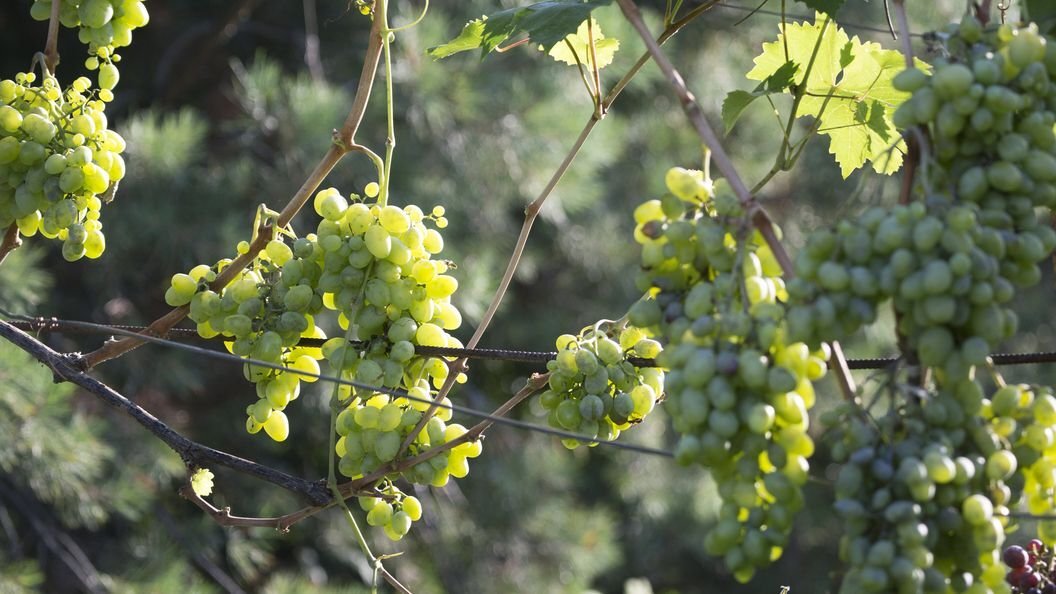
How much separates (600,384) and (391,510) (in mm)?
127

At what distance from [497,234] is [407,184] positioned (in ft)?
0.98

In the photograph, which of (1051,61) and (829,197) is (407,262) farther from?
(829,197)

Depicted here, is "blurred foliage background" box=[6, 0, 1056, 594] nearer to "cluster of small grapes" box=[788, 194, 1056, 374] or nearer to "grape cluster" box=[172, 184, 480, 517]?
"grape cluster" box=[172, 184, 480, 517]

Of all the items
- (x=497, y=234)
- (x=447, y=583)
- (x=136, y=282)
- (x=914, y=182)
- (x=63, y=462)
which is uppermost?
(x=914, y=182)

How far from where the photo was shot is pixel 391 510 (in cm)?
56

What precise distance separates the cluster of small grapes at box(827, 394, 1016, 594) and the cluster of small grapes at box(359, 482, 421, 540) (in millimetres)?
251

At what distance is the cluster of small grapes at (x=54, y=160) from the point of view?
1.87ft

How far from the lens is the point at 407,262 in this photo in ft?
1.80

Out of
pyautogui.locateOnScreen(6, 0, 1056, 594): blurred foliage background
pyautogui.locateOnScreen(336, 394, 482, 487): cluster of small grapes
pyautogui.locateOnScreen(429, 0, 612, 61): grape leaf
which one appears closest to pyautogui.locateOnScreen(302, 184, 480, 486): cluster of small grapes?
pyautogui.locateOnScreen(336, 394, 482, 487): cluster of small grapes

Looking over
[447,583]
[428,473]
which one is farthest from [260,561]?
[428,473]

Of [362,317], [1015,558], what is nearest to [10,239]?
[362,317]

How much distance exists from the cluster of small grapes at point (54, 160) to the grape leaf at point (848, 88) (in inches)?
14.4

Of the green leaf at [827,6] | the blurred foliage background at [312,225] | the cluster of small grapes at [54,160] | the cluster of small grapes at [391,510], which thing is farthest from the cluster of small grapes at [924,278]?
the blurred foliage background at [312,225]

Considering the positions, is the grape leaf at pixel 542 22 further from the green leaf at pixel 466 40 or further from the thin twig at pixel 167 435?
the thin twig at pixel 167 435
